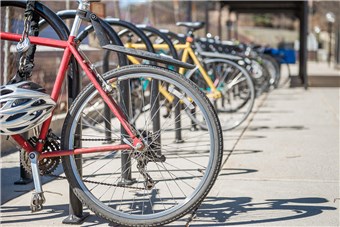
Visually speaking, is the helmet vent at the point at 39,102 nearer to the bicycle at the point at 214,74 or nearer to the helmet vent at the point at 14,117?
the helmet vent at the point at 14,117


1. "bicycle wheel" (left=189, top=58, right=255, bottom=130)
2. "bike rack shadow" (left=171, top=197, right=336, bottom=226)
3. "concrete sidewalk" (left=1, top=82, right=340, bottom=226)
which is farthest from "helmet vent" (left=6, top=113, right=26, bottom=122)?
"bicycle wheel" (left=189, top=58, right=255, bottom=130)

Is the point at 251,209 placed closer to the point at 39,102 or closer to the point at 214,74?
the point at 39,102

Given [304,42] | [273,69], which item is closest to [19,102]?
[273,69]

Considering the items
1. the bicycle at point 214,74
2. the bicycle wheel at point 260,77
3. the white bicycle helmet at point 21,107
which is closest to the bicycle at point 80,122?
the white bicycle helmet at point 21,107

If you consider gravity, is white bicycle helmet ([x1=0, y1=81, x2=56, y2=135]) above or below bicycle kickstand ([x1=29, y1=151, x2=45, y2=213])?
above

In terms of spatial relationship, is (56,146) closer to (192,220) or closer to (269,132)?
(192,220)

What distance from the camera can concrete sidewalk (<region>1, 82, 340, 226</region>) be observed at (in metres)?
3.79

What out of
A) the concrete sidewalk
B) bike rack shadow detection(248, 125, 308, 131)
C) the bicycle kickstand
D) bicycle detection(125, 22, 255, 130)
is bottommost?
bike rack shadow detection(248, 125, 308, 131)

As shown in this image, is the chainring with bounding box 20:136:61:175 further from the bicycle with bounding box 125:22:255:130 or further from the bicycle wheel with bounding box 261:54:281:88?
the bicycle wheel with bounding box 261:54:281:88

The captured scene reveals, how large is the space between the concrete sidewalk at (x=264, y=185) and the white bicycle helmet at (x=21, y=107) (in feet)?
2.36

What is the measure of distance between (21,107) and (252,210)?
1612 mm

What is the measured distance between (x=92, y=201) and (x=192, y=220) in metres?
0.67

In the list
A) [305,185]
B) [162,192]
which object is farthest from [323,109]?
[162,192]

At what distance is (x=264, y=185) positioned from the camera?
4637mm
